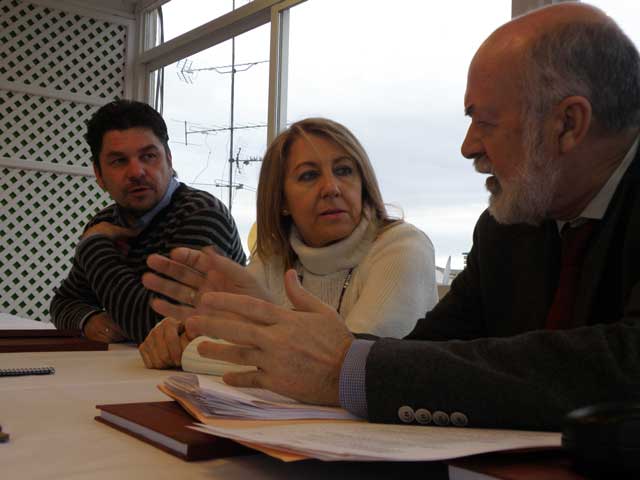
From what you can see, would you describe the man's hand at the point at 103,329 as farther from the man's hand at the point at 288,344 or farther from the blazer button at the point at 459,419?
the blazer button at the point at 459,419

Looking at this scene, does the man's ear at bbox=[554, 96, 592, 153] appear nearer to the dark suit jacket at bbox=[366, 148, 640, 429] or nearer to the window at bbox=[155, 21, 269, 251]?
the dark suit jacket at bbox=[366, 148, 640, 429]

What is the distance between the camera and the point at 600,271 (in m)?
0.93

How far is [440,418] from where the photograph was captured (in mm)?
660

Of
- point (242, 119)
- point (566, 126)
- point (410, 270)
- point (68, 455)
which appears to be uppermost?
point (242, 119)

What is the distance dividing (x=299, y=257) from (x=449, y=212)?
143cm

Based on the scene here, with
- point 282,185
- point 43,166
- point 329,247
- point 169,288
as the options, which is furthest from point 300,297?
point 43,166

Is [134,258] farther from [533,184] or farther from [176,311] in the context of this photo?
[533,184]

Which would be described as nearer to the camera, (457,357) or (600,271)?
(457,357)

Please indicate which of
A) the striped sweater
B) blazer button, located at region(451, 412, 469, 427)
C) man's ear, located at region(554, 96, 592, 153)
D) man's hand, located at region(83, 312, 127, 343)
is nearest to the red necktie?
man's ear, located at region(554, 96, 592, 153)

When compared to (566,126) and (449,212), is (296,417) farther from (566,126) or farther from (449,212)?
(449,212)

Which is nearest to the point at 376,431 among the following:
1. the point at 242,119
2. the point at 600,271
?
the point at 600,271

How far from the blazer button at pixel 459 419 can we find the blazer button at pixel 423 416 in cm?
2

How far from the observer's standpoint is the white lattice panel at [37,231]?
447cm

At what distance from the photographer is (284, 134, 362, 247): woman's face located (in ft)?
5.43
